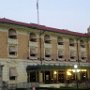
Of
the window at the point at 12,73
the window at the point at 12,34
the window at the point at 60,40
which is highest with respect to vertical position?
the window at the point at 12,34

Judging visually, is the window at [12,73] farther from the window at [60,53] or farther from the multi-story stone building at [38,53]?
the window at [60,53]

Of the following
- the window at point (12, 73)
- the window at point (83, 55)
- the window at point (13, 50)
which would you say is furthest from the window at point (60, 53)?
the window at point (12, 73)

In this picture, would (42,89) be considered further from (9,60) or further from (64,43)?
(64,43)

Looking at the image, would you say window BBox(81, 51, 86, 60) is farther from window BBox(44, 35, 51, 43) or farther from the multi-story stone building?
window BBox(44, 35, 51, 43)

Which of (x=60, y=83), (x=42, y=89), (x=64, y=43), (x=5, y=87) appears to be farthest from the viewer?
(x=64, y=43)

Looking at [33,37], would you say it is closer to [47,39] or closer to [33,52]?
[33,52]

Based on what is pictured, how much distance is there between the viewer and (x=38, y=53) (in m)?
60.3

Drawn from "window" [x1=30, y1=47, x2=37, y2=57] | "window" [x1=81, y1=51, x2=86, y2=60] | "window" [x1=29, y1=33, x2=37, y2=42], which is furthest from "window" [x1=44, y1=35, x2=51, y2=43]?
"window" [x1=81, y1=51, x2=86, y2=60]

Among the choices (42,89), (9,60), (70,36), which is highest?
(70,36)

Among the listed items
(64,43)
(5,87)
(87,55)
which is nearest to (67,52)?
(64,43)

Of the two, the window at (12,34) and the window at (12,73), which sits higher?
the window at (12,34)

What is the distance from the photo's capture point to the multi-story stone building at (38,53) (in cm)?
5550

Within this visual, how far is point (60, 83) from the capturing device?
59.1m

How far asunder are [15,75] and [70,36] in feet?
54.7
